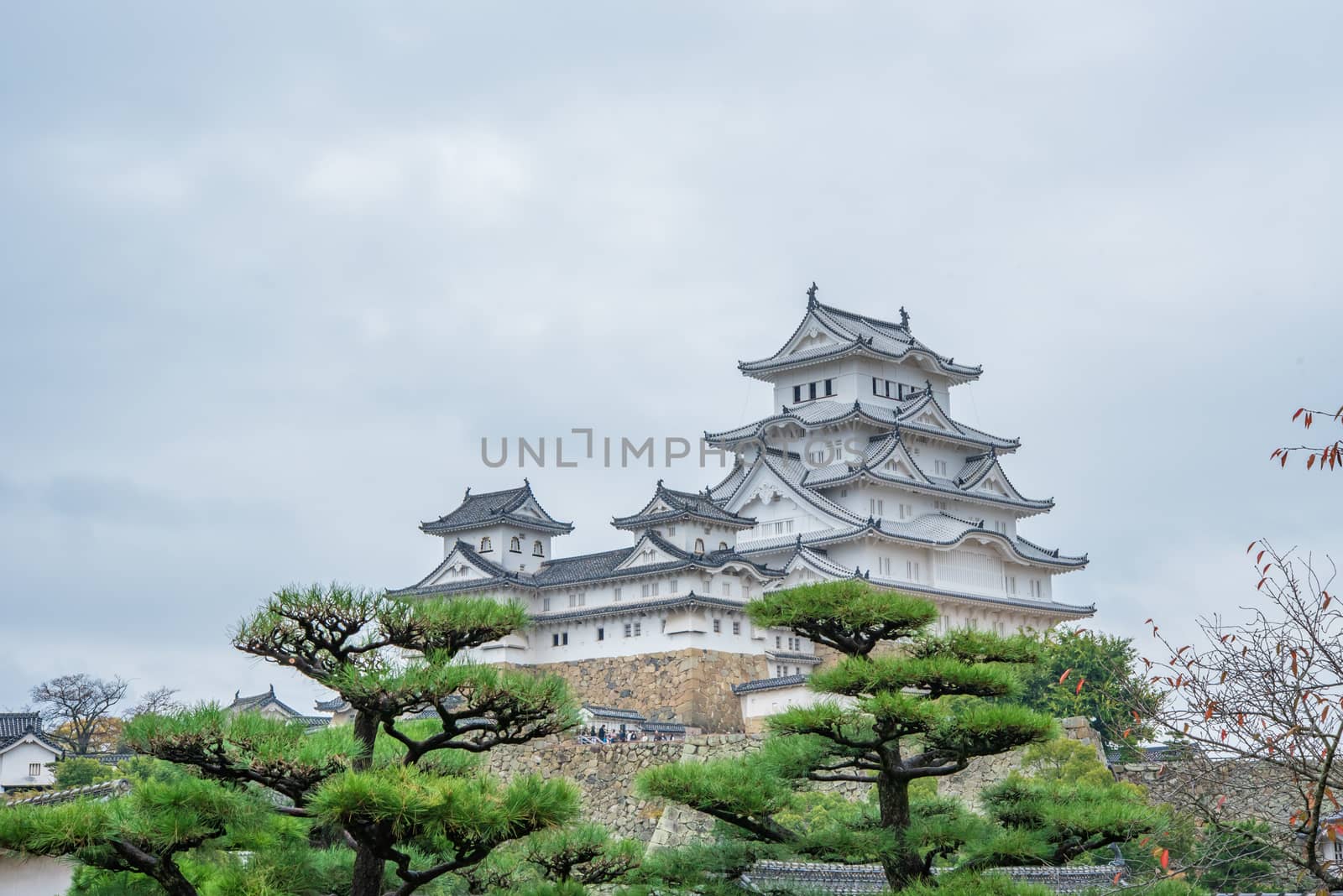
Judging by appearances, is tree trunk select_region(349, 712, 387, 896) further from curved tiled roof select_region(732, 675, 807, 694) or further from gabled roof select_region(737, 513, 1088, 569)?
gabled roof select_region(737, 513, 1088, 569)

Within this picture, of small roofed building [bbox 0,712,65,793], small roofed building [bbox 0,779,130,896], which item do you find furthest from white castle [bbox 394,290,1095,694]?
small roofed building [bbox 0,779,130,896]

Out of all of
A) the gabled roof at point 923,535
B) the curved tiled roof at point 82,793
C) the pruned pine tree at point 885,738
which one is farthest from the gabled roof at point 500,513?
the pruned pine tree at point 885,738

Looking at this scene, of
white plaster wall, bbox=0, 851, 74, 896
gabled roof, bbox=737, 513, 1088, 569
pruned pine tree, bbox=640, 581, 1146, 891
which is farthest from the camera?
gabled roof, bbox=737, 513, 1088, 569

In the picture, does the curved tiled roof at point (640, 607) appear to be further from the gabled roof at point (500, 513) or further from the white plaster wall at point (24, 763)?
the white plaster wall at point (24, 763)

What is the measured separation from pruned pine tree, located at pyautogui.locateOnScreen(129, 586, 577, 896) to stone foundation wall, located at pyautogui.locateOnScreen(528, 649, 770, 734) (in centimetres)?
2756

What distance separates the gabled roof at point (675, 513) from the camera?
4309 centimetres

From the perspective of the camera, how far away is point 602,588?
44062 mm

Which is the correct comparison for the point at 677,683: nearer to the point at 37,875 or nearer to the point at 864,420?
the point at 864,420

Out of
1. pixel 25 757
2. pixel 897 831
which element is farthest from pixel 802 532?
pixel 897 831

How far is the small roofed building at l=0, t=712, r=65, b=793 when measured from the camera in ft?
141

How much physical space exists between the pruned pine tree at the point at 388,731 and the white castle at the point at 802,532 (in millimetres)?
27506

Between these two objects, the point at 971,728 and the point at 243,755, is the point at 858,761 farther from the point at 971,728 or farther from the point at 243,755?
the point at 243,755

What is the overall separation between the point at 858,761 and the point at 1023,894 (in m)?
2.30

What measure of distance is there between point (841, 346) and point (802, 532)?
781 cm
